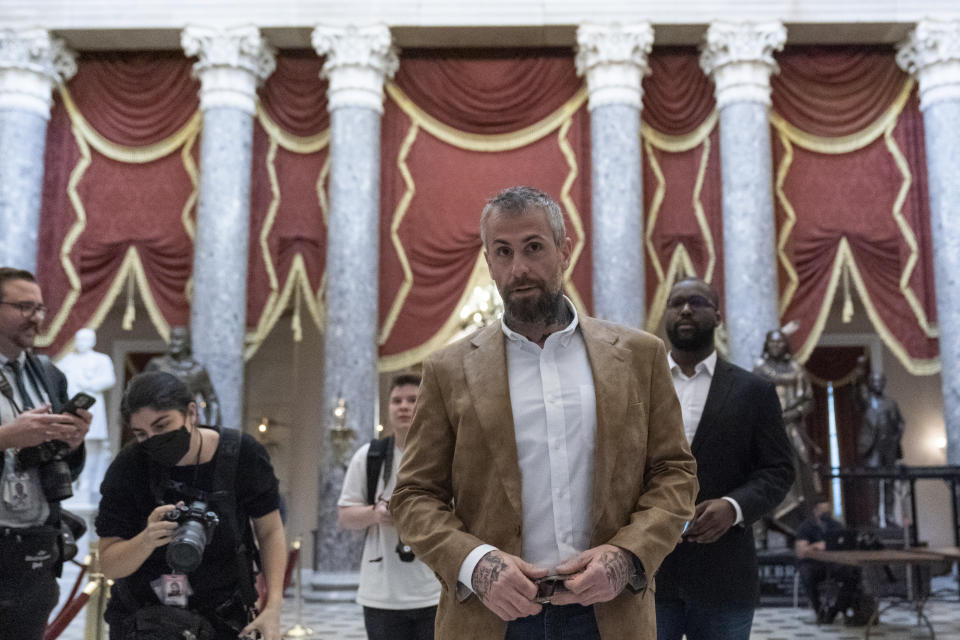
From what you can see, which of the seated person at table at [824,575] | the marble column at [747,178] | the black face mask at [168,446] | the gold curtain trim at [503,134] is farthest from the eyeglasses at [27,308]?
the gold curtain trim at [503,134]

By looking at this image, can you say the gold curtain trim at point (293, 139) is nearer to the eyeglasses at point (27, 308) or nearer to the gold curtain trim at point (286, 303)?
the gold curtain trim at point (286, 303)

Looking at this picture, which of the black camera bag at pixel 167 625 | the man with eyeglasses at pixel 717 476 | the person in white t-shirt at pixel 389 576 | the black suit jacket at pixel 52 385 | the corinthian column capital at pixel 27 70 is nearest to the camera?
the black camera bag at pixel 167 625

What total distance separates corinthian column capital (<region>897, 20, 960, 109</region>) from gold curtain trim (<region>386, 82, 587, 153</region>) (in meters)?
3.89

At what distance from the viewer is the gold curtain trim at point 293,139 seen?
12039mm

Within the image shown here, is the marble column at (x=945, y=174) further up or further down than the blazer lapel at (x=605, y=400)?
further up

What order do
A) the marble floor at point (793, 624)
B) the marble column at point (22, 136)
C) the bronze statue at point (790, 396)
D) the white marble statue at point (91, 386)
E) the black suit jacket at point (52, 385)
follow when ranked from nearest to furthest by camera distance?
the black suit jacket at point (52, 385) < the marble floor at point (793, 624) < the bronze statue at point (790, 396) < the white marble statue at point (91, 386) < the marble column at point (22, 136)

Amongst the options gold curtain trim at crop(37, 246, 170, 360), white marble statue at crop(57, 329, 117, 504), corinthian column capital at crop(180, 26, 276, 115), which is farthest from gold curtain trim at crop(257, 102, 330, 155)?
white marble statue at crop(57, 329, 117, 504)

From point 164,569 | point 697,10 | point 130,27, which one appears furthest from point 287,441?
point 164,569

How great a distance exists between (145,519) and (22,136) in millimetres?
10059

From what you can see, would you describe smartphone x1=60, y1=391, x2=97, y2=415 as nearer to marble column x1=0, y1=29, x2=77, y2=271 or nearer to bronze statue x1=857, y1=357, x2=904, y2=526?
marble column x1=0, y1=29, x2=77, y2=271

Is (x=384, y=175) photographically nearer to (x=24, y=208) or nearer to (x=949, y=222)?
(x=24, y=208)

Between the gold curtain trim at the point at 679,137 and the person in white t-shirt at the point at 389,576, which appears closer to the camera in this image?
the person in white t-shirt at the point at 389,576

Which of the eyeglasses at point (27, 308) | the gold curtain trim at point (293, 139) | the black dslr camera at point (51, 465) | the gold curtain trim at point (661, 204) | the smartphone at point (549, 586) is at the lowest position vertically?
the smartphone at point (549, 586)

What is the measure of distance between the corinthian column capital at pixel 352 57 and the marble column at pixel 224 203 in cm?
86
